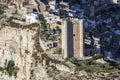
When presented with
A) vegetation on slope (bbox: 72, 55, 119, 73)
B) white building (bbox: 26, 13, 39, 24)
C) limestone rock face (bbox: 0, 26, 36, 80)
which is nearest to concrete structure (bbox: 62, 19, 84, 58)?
vegetation on slope (bbox: 72, 55, 119, 73)

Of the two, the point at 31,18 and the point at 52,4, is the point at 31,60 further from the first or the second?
the point at 52,4

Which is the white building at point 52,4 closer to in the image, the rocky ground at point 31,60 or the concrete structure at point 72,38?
the rocky ground at point 31,60

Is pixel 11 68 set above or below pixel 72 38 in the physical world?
below

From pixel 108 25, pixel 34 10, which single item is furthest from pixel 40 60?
pixel 108 25

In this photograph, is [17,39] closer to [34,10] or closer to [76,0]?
[34,10]

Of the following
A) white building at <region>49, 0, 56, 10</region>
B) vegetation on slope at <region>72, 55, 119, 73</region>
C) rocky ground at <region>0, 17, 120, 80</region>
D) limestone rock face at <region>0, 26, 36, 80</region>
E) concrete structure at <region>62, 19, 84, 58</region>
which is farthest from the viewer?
white building at <region>49, 0, 56, 10</region>

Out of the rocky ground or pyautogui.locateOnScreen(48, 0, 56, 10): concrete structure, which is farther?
pyautogui.locateOnScreen(48, 0, 56, 10): concrete structure

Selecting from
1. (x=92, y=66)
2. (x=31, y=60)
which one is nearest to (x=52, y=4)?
(x=31, y=60)

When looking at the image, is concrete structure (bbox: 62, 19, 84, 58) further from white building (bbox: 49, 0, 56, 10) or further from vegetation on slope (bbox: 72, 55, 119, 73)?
white building (bbox: 49, 0, 56, 10)
